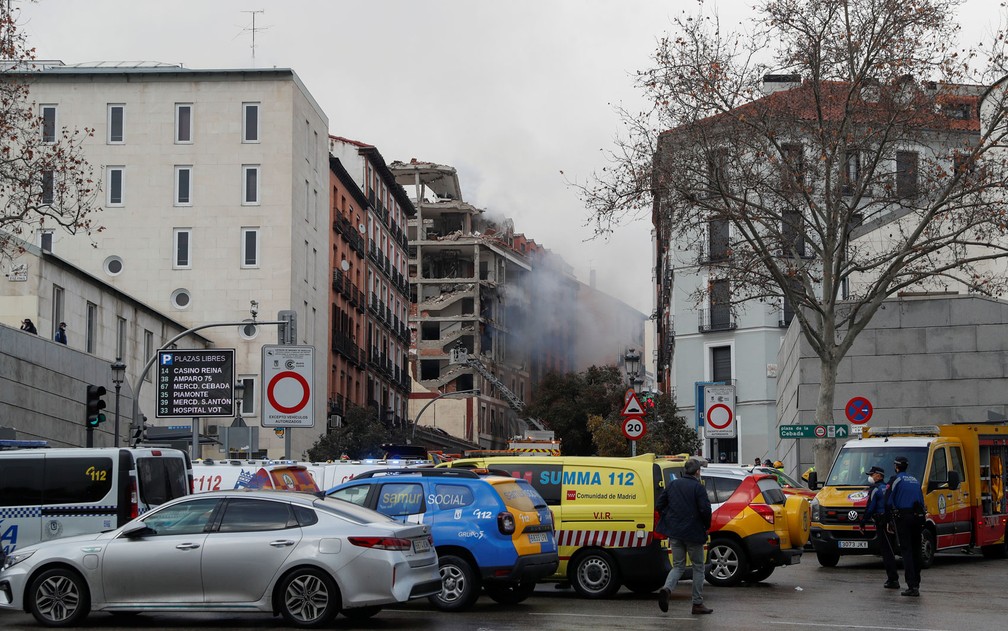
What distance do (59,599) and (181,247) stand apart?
4935 cm

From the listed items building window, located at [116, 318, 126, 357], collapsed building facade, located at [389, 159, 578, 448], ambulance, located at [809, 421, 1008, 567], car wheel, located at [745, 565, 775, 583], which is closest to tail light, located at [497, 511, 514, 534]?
car wheel, located at [745, 565, 775, 583]

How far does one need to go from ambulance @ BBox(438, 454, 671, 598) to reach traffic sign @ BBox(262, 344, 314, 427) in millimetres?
4772

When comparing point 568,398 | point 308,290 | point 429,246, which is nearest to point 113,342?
point 308,290

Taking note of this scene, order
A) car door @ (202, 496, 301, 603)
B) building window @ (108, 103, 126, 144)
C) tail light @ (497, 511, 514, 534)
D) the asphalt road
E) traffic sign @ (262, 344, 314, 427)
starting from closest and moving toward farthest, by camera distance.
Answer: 1. car door @ (202, 496, 301, 603)
2. the asphalt road
3. tail light @ (497, 511, 514, 534)
4. traffic sign @ (262, 344, 314, 427)
5. building window @ (108, 103, 126, 144)

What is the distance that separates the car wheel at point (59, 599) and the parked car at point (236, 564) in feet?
0.03

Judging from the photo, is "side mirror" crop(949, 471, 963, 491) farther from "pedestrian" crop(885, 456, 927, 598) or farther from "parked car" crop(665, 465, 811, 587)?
"pedestrian" crop(885, 456, 927, 598)

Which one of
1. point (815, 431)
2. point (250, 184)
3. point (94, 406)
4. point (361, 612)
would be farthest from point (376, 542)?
point (250, 184)

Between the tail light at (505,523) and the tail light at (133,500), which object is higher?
the tail light at (133,500)

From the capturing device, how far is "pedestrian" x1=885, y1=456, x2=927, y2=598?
18422 mm

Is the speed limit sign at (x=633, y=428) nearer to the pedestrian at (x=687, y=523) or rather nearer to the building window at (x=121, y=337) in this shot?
the pedestrian at (x=687, y=523)

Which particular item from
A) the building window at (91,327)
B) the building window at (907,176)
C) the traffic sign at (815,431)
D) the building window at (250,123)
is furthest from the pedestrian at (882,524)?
the building window at (250,123)

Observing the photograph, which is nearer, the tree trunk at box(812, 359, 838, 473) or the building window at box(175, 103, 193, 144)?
the tree trunk at box(812, 359, 838, 473)

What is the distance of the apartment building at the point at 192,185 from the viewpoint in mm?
61688

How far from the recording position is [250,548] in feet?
45.4
